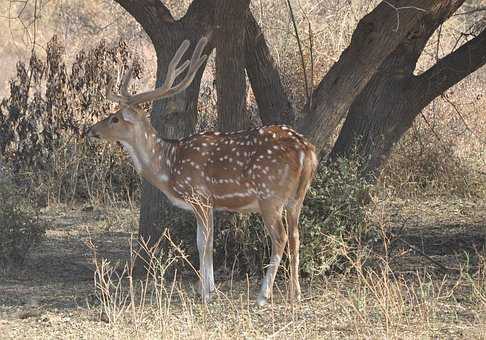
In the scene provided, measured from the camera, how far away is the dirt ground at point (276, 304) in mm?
6523

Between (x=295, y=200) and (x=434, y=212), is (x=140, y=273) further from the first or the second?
(x=434, y=212)

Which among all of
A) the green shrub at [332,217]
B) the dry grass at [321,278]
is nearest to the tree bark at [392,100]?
the dry grass at [321,278]

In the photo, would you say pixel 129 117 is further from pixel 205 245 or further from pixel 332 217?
pixel 332 217

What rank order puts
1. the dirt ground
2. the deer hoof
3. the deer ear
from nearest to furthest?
the dirt ground → the deer hoof → the deer ear

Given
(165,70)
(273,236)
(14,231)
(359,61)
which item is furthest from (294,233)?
(14,231)

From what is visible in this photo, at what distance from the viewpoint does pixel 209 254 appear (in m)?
8.06

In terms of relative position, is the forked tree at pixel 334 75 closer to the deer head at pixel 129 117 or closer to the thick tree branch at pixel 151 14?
the thick tree branch at pixel 151 14

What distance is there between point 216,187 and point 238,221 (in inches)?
29.3

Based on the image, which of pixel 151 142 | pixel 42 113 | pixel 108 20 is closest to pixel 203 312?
pixel 151 142

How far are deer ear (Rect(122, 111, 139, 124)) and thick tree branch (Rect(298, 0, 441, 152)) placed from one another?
1.37 metres

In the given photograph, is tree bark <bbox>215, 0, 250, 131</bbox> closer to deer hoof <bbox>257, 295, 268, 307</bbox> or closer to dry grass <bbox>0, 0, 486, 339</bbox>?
dry grass <bbox>0, 0, 486, 339</bbox>

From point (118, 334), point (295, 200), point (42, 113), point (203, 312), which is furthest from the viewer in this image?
point (42, 113)

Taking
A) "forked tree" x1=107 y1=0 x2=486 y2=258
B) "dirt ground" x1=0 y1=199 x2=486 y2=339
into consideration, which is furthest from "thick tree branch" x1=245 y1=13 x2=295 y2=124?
"dirt ground" x1=0 y1=199 x2=486 y2=339

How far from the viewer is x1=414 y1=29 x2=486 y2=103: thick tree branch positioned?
9.67 m
